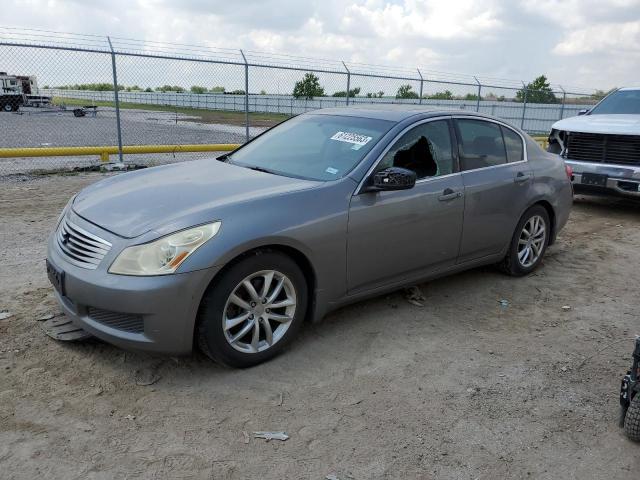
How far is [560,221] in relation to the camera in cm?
566

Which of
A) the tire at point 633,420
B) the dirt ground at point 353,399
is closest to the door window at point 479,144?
the dirt ground at point 353,399

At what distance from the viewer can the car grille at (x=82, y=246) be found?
318 cm

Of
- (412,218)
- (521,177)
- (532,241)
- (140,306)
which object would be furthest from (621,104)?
(140,306)

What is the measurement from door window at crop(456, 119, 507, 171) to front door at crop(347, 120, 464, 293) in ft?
0.52

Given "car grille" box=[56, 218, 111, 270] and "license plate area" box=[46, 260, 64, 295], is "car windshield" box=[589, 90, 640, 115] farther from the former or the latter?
"license plate area" box=[46, 260, 64, 295]

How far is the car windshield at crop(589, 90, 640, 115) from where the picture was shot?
29.3 feet

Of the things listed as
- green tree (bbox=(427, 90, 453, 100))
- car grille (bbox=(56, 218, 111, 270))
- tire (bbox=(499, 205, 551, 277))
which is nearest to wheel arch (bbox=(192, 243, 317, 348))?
car grille (bbox=(56, 218, 111, 270))

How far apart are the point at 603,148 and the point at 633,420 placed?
6.37 meters

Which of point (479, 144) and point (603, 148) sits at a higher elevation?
point (479, 144)

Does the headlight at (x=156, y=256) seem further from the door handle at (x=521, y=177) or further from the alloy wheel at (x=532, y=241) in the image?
the alloy wheel at (x=532, y=241)

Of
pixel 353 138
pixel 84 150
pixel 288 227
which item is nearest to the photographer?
pixel 288 227

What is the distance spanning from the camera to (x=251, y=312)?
337 cm

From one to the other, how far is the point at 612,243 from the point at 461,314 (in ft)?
11.0

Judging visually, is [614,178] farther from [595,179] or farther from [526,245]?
[526,245]
